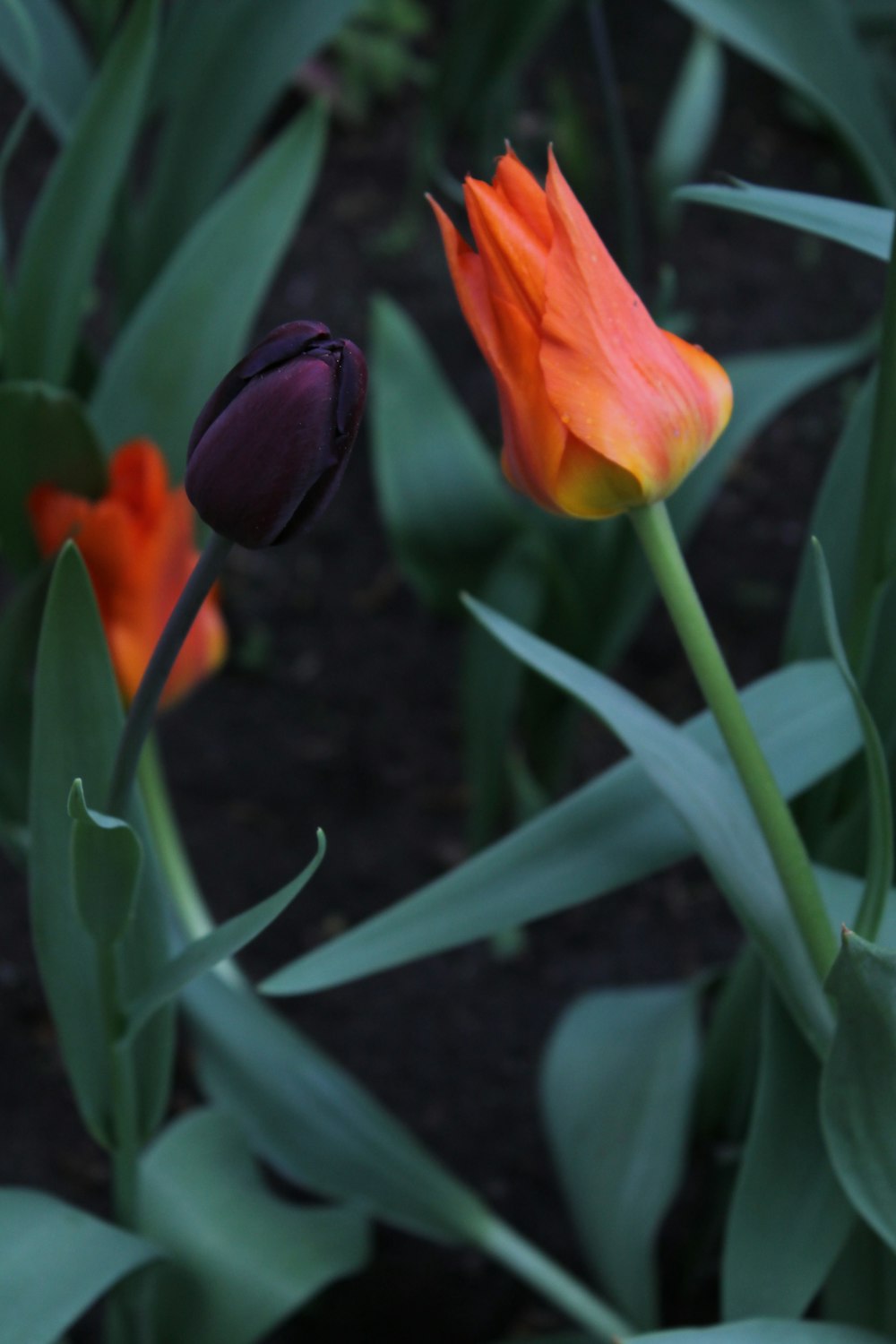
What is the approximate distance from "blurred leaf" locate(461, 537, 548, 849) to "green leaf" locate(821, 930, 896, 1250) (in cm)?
49

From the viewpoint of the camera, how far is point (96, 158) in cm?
77

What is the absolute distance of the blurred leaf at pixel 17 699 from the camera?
2.22 feet

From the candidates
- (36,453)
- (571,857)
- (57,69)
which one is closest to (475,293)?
(571,857)

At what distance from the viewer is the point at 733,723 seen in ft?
1.54

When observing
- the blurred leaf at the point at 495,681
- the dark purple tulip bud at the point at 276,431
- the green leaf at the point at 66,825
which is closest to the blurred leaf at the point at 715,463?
the blurred leaf at the point at 495,681

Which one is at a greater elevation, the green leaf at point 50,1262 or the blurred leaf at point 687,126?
the blurred leaf at point 687,126

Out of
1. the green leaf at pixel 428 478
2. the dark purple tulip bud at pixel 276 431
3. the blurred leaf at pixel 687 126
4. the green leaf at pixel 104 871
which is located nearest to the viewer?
the dark purple tulip bud at pixel 276 431

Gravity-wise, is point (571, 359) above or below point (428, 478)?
above

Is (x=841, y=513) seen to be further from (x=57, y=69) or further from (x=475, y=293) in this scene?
(x=57, y=69)

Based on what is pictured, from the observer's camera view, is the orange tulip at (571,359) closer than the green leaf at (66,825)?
Yes

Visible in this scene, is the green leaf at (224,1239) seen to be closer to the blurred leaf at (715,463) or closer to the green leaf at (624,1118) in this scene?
the green leaf at (624,1118)

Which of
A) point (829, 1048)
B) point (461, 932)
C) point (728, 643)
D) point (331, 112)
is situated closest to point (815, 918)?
point (829, 1048)

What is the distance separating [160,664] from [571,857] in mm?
237

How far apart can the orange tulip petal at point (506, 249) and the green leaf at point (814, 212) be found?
0.15 m
